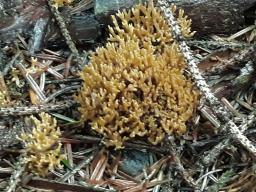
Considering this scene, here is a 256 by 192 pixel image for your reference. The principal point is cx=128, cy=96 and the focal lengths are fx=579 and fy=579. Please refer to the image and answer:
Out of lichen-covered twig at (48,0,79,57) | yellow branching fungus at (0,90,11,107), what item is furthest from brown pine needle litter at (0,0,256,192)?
lichen-covered twig at (48,0,79,57)

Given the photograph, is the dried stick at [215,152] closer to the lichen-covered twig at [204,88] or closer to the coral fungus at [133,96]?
the lichen-covered twig at [204,88]

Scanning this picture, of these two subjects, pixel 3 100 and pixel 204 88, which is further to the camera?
pixel 3 100

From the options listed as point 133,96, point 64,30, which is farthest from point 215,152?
point 64,30

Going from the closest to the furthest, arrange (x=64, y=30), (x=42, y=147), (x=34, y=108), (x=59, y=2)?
(x=42, y=147), (x=34, y=108), (x=64, y=30), (x=59, y=2)

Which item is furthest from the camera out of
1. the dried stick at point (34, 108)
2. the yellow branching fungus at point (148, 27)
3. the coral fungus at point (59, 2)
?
the coral fungus at point (59, 2)

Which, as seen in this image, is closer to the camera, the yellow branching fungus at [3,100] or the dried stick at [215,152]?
the dried stick at [215,152]

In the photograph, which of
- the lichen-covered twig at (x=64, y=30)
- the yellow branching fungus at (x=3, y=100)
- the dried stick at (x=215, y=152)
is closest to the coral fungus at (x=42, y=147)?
Result: the yellow branching fungus at (x=3, y=100)

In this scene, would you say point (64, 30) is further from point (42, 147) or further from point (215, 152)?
point (215, 152)

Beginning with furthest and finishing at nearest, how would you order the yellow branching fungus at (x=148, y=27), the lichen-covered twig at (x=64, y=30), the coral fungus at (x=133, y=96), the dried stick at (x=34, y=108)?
the lichen-covered twig at (x=64, y=30) → the yellow branching fungus at (x=148, y=27) → the dried stick at (x=34, y=108) → the coral fungus at (x=133, y=96)
